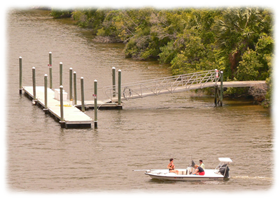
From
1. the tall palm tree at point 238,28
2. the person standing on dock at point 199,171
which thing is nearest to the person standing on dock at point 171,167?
the person standing on dock at point 199,171

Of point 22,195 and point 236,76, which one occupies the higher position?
point 236,76

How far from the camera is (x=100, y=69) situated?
2566 inches

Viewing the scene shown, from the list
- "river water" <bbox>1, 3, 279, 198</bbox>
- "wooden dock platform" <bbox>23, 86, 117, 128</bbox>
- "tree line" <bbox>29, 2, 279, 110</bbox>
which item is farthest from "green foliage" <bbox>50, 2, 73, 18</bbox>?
"wooden dock platform" <bbox>23, 86, 117, 128</bbox>

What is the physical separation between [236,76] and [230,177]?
66.8 ft

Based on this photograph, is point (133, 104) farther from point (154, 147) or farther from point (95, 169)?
point (95, 169)

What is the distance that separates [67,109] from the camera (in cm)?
4956

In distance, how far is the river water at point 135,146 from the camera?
35281 mm

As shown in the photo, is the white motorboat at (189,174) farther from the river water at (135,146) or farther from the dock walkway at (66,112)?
the dock walkway at (66,112)

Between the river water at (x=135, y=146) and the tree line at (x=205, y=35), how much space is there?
3.04 m

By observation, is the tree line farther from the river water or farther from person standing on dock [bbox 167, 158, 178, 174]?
person standing on dock [bbox 167, 158, 178, 174]

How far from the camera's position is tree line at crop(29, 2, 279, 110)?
5491 centimetres

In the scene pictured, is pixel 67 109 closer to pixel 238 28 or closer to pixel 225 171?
pixel 238 28

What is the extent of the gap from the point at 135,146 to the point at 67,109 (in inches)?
369

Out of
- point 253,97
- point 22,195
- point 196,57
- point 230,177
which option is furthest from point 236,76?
point 22,195
